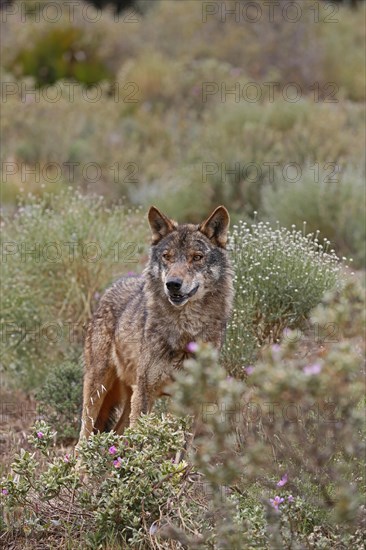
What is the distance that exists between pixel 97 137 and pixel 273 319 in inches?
353

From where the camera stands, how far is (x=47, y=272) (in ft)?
27.9

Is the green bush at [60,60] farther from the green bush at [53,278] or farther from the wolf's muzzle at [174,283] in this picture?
the wolf's muzzle at [174,283]

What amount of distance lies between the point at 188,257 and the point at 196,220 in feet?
21.5

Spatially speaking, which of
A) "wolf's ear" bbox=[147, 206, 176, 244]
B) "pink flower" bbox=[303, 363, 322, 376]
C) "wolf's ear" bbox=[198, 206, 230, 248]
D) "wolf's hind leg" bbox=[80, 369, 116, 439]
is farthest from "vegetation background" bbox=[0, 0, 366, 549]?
"wolf's ear" bbox=[147, 206, 176, 244]

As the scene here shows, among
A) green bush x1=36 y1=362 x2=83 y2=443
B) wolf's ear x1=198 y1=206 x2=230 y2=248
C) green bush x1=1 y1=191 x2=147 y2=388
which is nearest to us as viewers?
wolf's ear x1=198 y1=206 x2=230 y2=248

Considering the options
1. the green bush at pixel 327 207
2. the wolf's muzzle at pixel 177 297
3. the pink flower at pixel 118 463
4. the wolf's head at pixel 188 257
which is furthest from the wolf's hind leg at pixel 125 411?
the green bush at pixel 327 207

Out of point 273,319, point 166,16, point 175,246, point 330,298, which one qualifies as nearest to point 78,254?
point 273,319

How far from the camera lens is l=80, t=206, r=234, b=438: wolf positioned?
229 inches

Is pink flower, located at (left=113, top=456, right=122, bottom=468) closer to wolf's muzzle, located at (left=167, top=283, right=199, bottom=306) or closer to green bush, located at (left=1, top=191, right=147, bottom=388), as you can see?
wolf's muzzle, located at (left=167, top=283, right=199, bottom=306)

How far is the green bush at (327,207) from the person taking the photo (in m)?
11.2

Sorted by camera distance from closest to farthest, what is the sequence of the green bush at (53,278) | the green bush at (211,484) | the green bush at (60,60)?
1. the green bush at (211,484)
2. the green bush at (53,278)
3. the green bush at (60,60)

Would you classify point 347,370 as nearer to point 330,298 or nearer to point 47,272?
point 330,298

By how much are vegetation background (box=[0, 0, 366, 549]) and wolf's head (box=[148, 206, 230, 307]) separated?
72 cm

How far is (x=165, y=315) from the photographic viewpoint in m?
5.99
